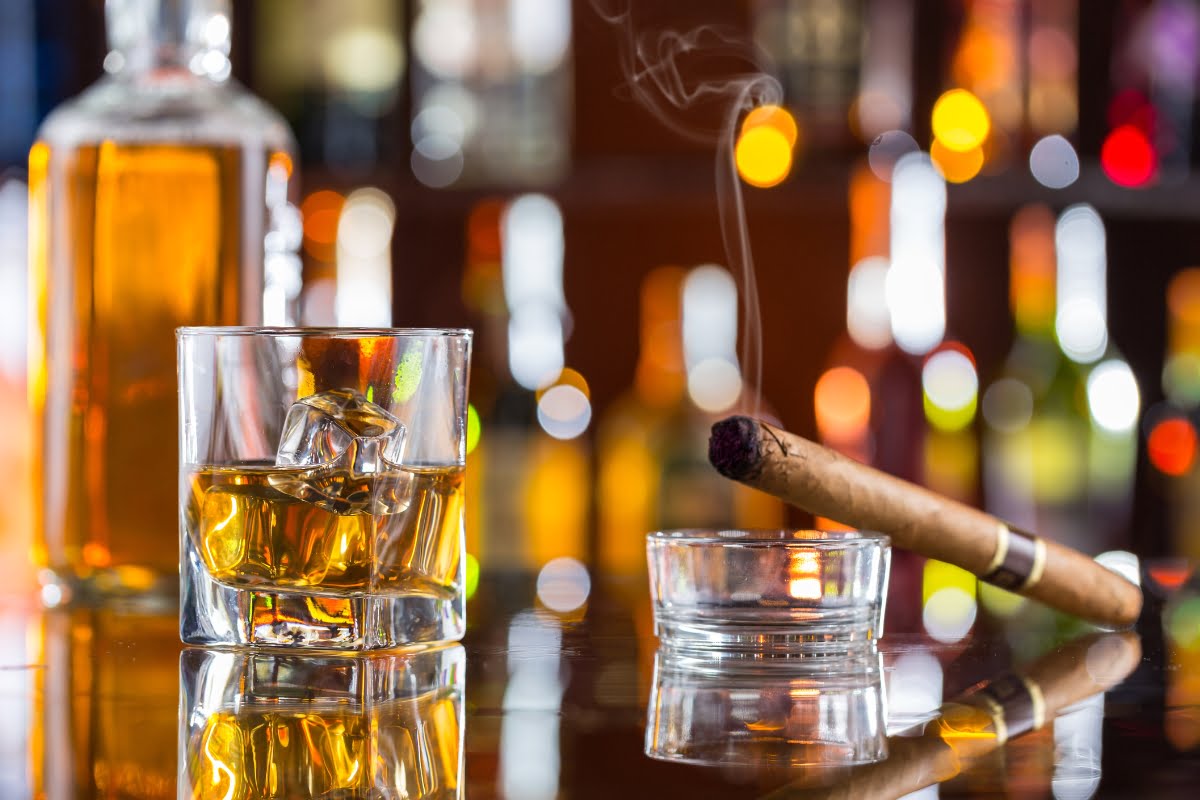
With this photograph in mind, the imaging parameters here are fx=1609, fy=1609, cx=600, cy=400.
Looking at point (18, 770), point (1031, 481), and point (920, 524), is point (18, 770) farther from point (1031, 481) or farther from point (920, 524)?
point (1031, 481)

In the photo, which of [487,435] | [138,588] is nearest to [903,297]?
[487,435]

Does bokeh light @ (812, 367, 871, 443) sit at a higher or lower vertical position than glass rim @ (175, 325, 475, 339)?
lower

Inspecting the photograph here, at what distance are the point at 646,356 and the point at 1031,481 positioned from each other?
1.52 feet

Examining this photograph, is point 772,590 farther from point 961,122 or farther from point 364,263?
point 364,263

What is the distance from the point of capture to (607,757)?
46cm

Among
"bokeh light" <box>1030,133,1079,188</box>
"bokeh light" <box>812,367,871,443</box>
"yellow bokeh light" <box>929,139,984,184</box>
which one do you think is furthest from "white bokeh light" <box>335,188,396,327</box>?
"bokeh light" <box>1030,133,1079,188</box>

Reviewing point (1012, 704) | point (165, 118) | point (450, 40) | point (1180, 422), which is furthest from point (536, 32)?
point (1012, 704)

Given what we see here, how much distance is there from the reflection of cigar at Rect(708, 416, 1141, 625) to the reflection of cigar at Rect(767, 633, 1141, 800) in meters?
0.02

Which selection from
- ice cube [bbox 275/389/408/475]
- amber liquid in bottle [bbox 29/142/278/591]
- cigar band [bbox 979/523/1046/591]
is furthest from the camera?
amber liquid in bottle [bbox 29/142/278/591]

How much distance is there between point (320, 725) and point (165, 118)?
52cm

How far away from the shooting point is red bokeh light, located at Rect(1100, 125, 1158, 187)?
182 centimetres

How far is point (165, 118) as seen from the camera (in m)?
0.92

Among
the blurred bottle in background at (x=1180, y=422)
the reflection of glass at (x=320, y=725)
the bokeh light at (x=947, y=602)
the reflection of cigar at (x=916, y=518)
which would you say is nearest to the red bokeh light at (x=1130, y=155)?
the blurred bottle in background at (x=1180, y=422)

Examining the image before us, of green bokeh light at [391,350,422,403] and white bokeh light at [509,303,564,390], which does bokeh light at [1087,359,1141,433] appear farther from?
green bokeh light at [391,350,422,403]
